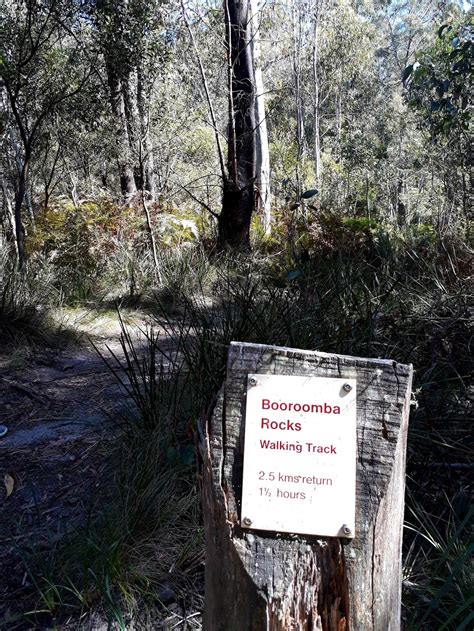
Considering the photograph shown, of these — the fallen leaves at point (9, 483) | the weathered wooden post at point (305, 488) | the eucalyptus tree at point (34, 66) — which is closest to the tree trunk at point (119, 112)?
the eucalyptus tree at point (34, 66)

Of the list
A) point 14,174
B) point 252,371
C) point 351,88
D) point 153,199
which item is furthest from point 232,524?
point 351,88

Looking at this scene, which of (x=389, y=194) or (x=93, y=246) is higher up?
(x=389, y=194)

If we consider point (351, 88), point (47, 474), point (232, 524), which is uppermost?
point (351, 88)

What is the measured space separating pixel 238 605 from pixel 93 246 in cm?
722

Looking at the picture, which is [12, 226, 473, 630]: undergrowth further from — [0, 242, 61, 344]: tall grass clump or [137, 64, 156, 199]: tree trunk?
[137, 64, 156, 199]: tree trunk

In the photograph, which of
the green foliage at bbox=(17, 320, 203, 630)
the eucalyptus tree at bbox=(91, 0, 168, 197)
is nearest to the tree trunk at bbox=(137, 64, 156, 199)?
the eucalyptus tree at bbox=(91, 0, 168, 197)

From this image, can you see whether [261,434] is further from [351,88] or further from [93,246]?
[351,88]

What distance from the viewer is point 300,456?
130cm

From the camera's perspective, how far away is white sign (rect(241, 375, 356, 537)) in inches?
50.6

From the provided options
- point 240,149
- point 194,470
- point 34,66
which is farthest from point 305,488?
point 240,149

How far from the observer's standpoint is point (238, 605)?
1.32 meters

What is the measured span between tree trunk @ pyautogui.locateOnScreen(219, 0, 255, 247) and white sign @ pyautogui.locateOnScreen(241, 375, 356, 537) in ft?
23.6

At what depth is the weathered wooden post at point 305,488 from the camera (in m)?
1.29

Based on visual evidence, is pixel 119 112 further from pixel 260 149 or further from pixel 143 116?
pixel 260 149
